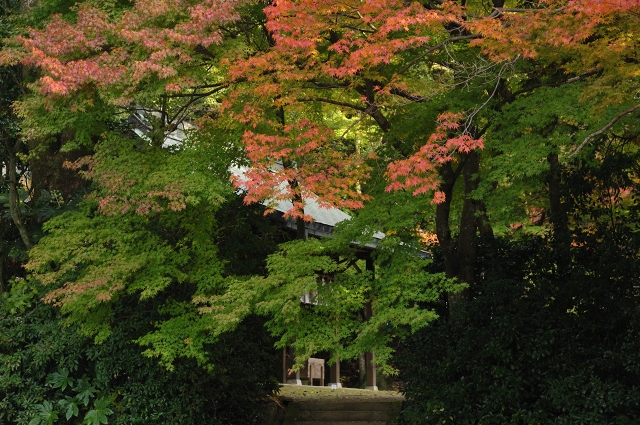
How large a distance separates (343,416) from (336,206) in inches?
257

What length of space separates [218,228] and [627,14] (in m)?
8.54

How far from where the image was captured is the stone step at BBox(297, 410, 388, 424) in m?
17.2

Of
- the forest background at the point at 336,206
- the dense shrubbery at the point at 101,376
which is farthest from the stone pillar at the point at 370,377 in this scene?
the dense shrubbery at the point at 101,376

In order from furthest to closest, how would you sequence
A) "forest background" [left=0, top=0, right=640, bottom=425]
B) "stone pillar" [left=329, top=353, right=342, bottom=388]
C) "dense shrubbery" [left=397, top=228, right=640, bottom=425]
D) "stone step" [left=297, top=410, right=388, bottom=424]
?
"stone pillar" [left=329, top=353, right=342, bottom=388] → "stone step" [left=297, top=410, right=388, bottom=424] → "forest background" [left=0, top=0, right=640, bottom=425] → "dense shrubbery" [left=397, top=228, right=640, bottom=425]

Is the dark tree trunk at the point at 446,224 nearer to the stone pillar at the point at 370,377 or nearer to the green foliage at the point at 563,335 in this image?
the green foliage at the point at 563,335

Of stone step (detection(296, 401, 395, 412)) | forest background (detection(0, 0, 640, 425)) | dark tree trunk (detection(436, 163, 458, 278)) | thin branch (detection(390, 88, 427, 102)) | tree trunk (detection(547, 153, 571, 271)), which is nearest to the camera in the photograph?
forest background (detection(0, 0, 640, 425))

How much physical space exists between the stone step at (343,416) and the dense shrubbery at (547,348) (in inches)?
136

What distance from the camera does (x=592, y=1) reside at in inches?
368

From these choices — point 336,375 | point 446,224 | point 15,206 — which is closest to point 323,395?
point 336,375

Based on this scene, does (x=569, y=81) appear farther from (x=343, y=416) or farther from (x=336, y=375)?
(x=336, y=375)

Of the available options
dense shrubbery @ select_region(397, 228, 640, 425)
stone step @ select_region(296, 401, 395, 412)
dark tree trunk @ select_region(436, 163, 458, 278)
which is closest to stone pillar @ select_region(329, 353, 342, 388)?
stone step @ select_region(296, 401, 395, 412)

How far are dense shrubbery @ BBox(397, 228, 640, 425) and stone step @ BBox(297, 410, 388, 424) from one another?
11.4 ft

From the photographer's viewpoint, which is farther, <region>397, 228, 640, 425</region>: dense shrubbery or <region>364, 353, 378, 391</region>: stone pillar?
<region>364, 353, 378, 391</region>: stone pillar

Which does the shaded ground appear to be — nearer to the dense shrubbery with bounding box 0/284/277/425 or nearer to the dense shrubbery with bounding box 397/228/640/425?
the dense shrubbery with bounding box 0/284/277/425
